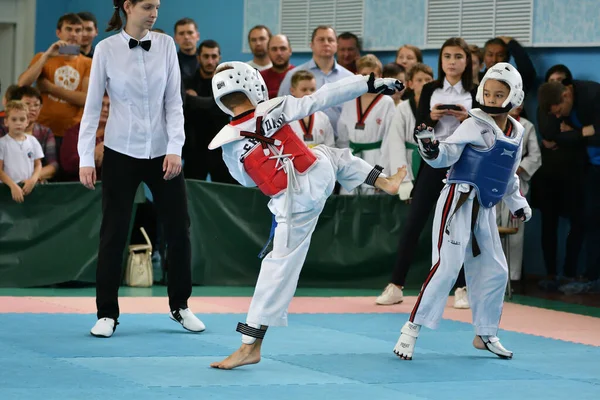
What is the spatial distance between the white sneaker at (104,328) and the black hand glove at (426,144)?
2.07 meters

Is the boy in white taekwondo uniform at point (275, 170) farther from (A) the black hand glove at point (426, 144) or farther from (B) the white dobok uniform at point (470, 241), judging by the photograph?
(B) the white dobok uniform at point (470, 241)

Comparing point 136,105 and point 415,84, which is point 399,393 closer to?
point 136,105

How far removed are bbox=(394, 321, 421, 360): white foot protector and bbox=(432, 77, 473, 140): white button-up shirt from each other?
2.29 m

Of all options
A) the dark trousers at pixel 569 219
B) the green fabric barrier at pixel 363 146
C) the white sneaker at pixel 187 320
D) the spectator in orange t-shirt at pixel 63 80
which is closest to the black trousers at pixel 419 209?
the green fabric barrier at pixel 363 146

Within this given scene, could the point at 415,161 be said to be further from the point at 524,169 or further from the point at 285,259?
the point at 285,259

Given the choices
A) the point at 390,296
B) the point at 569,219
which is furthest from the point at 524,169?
the point at 390,296

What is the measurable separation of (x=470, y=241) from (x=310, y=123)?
11.0ft

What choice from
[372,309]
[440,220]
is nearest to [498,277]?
[440,220]

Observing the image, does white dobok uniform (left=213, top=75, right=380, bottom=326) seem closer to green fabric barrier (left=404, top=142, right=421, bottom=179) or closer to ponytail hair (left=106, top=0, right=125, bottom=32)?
ponytail hair (left=106, top=0, right=125, bottom=32)

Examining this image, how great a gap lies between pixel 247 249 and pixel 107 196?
3.09m

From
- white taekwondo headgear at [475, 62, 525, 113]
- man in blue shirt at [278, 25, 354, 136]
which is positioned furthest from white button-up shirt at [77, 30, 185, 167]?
man in blue shirt at [278, 25, 354, 136]

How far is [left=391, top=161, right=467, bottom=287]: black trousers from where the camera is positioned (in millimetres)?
7398

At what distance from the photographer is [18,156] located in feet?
26.7

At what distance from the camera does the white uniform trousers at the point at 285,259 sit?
492 centimetres
